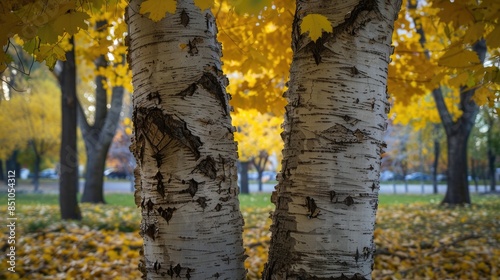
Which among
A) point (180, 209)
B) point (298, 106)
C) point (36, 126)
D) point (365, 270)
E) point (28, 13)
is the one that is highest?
point (36, 126)

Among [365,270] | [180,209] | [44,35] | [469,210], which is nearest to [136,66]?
[44,35]

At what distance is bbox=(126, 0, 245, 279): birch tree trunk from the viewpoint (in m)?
1.46

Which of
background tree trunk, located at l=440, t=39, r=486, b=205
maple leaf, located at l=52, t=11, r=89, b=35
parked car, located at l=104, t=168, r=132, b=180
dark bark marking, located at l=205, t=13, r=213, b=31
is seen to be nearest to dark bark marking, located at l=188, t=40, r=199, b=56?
dark bark marking, located at l=205, t=13, r=213, b=31

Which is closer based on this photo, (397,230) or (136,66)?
(136,66)

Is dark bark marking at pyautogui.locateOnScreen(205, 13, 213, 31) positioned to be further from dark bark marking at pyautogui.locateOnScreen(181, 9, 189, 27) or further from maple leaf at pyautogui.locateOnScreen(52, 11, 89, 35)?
maple leaf at pyautogui.locateOnScreen(52, 11, 89, 35)

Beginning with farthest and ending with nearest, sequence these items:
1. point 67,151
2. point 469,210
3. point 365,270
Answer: point 469,210, point 67,151, point 365,270

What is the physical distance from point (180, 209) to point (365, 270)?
2.29 ft

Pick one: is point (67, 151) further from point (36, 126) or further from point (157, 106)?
point (36, 126)

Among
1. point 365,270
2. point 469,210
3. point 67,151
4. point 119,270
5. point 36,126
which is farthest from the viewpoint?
point 36,126

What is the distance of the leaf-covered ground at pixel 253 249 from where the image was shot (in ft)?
13.5

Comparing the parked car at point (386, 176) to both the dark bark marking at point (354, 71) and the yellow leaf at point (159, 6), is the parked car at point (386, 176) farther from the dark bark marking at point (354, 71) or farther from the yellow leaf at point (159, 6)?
the yellow leaf at point (159, 6)

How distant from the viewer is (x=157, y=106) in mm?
1488

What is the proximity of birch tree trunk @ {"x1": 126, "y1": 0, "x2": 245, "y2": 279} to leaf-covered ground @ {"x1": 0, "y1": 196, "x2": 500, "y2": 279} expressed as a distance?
106 inches

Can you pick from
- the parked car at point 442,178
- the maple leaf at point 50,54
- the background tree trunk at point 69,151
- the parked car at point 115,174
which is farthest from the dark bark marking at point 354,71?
the parked car at point 115,174
